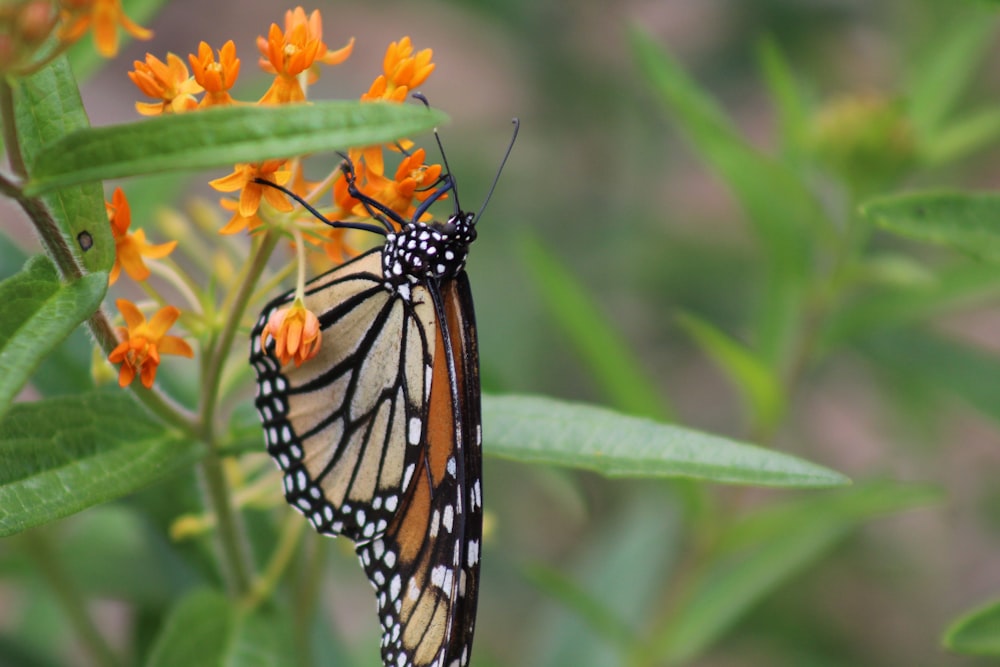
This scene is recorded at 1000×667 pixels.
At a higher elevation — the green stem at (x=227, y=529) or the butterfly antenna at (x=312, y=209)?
the butterfly antenna at (x=312, y=209)

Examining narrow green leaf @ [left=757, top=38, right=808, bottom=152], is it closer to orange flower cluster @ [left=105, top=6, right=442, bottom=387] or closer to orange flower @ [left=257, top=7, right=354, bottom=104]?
orange flower cluster @ [left=105, top=6, right=442, bottom=387]

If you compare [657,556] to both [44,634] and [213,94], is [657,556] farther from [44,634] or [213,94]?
[213,94]

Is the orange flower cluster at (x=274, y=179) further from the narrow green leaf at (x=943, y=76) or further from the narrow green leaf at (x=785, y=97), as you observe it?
the narrow green leaf at (x=943, y=76)

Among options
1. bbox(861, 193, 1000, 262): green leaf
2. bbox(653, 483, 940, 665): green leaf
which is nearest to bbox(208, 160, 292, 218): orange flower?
bbox(861, 193, 1000, 262): green leaf

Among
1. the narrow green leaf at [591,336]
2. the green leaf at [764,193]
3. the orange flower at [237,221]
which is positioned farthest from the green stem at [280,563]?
the green leaf at [764,193]

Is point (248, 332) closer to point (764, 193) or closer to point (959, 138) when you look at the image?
point (764, 193)
